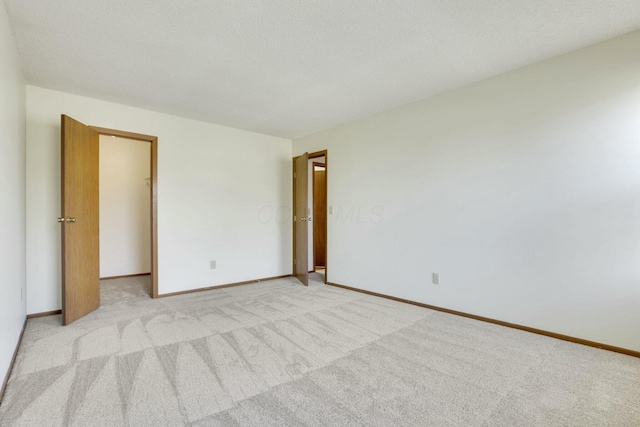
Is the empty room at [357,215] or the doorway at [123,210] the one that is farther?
the doorway at [123,210]

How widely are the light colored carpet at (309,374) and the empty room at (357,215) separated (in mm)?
16

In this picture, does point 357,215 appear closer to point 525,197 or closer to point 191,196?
point 525,197

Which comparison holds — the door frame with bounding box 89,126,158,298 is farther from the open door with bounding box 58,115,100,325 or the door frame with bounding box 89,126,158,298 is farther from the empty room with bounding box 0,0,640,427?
the open door with bounding box 58,115,100,325

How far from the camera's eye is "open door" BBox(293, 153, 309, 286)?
459cm

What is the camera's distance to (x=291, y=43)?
7.46 ft

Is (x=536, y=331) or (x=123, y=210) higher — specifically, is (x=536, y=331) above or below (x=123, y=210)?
below

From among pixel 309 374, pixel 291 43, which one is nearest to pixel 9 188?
pixel 291 43

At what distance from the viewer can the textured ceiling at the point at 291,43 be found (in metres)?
1.91

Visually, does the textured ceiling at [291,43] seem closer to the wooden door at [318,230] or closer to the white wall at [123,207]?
the white wall at [123,207]

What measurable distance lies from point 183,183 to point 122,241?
2040mm

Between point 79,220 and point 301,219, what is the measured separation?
110 inches

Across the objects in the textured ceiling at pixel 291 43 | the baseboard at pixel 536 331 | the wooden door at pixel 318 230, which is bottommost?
the baseboard at pixel 536 331

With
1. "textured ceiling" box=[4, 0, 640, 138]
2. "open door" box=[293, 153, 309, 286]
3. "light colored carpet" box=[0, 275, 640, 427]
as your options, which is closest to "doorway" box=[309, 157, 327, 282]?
"open door" box=[293, 153, 309, 286]

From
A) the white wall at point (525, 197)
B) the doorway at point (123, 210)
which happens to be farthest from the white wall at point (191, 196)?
the white wall at point (525, 197)
